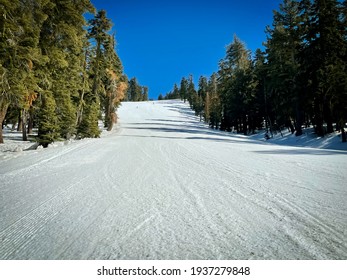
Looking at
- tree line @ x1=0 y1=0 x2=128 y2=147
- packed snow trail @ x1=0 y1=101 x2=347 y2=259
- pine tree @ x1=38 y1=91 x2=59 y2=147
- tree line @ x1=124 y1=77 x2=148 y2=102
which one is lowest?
packed snow trail @ x1=0 y1=101 x2=347 y2=259

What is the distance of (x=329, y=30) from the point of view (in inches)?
817

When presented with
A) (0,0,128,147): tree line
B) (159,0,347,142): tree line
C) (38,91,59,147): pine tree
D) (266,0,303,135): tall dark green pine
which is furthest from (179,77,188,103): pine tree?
(38,91,59,147): pine tree

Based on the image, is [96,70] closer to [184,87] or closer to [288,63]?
[288,63]

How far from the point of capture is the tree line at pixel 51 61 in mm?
9680

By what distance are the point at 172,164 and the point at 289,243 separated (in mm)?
5180

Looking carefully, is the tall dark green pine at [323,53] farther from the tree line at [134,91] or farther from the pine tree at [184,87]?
the tree line at [134,91]

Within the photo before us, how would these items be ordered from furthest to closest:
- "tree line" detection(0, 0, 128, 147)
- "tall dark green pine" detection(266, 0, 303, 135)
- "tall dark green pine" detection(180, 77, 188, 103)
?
"tall dark green pine" detection(180, 77, 188, 103), "tall dark green pine" detection(266, 0, 303, 135), "tree line" detection(0, 0, 128, 147)

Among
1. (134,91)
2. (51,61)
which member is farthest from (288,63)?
(134,91)

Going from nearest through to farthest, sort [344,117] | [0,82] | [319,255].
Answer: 1. [319,255]
2. [0,82]
3. [344,117]

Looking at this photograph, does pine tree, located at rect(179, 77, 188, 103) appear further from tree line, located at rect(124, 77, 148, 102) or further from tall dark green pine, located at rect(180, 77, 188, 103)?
tree line, located at rect(124, 77, 148, 102)

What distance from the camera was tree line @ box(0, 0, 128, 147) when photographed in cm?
A: 968

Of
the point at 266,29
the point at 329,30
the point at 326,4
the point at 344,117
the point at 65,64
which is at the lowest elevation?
the point at 344,117

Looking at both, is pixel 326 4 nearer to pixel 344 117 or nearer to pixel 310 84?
pixel 310 84
